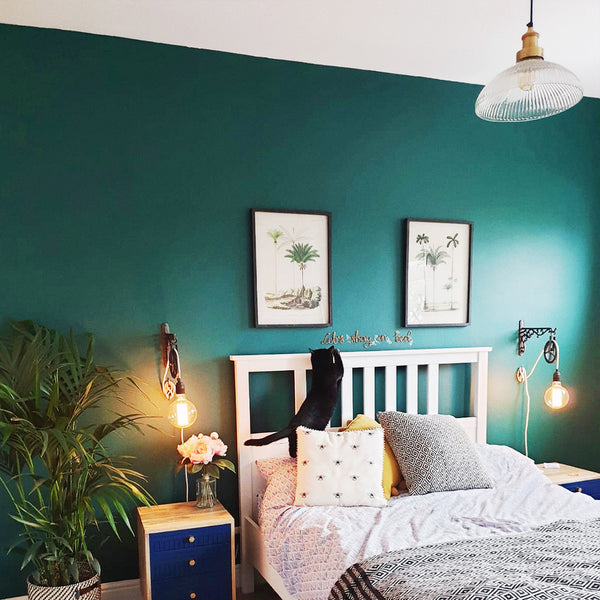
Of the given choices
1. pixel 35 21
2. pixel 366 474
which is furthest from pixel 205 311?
pixel 35 21

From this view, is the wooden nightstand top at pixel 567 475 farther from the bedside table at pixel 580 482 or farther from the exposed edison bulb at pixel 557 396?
the exposed edison bulb at pixel 557 396

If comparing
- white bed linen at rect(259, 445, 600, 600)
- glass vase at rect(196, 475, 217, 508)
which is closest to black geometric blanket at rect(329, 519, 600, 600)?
white bed linen at rect(259, 445, 600, 600)

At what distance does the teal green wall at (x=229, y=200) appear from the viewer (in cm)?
263

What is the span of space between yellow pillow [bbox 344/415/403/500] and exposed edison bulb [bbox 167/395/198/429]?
0.76 metres

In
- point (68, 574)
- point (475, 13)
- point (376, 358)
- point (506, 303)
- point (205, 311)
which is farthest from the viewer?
point (506, 303)

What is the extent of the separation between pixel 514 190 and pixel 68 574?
308 centimetres

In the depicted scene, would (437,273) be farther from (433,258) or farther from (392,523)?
(392,523)

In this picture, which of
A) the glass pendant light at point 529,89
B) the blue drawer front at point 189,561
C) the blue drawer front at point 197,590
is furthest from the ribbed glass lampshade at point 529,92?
the blue drawer front at point 197,590

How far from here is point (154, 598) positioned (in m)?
2.39

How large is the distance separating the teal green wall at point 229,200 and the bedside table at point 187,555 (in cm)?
35

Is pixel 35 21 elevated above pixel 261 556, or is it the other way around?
pixel 35 21

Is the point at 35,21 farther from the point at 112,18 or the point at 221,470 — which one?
the point at 221,470

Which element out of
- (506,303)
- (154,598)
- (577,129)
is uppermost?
(577,129)

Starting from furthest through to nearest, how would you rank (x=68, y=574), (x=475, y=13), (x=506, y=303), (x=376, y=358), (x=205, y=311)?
(x=506, y=303) → (x=376, y=358) → (x=205, y=311) → (x=475, y=13) → (x=68, y=574)
